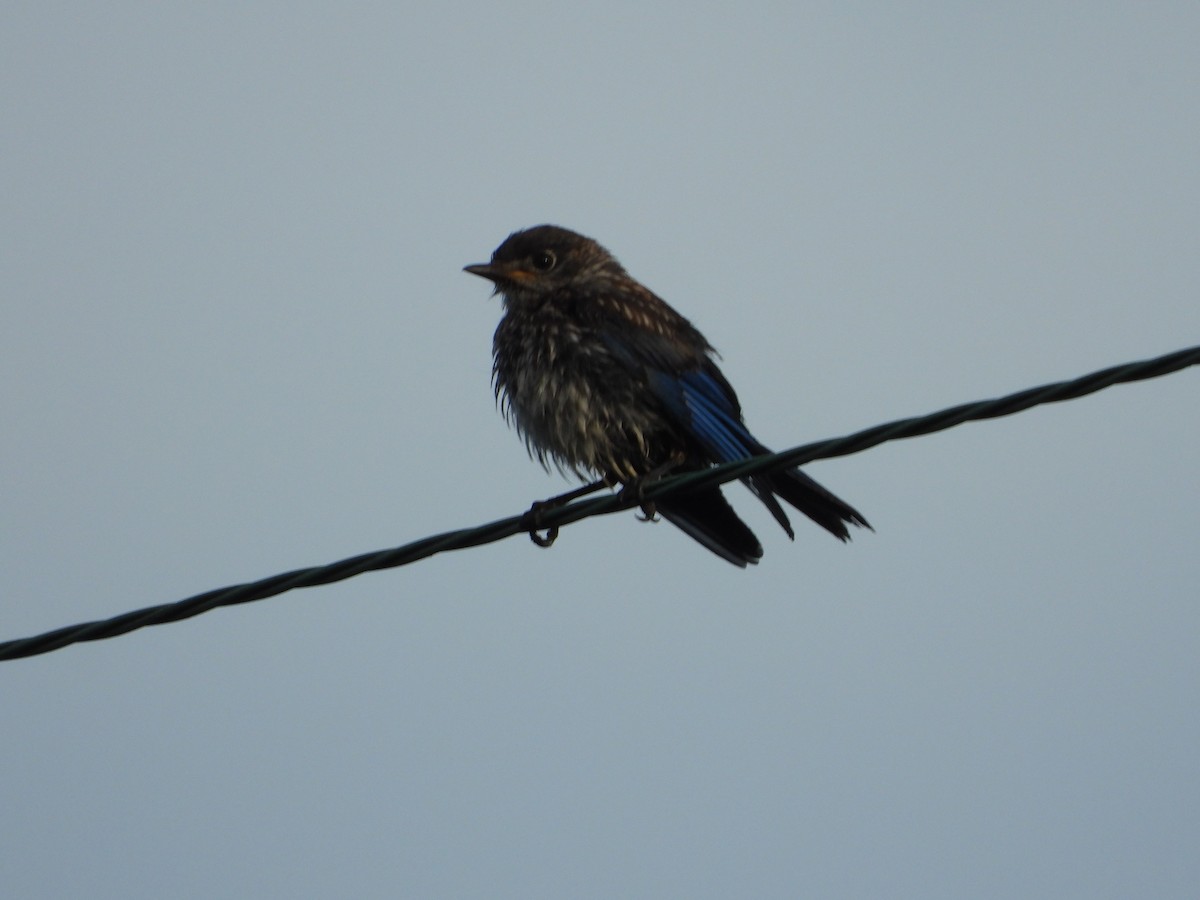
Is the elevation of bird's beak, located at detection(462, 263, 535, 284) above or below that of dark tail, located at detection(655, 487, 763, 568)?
above

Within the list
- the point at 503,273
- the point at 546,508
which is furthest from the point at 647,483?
the point at 503,273

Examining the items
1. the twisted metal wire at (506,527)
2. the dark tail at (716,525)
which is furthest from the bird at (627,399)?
the twisted metal wire at (506,527)

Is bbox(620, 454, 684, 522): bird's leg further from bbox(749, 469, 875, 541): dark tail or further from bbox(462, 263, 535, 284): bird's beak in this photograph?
bbox(462, 263, 535, 284): bird's beak

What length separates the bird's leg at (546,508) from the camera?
5256 millimetres

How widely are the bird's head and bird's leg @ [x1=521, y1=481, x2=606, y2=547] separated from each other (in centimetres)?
103

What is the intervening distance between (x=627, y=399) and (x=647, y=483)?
88 centimetres

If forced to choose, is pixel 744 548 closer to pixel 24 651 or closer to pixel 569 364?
pixel 569 364

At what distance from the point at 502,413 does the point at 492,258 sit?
3.25ft

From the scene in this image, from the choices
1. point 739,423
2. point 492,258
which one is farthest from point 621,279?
point 739,423

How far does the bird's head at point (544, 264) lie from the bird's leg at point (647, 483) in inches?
44.5

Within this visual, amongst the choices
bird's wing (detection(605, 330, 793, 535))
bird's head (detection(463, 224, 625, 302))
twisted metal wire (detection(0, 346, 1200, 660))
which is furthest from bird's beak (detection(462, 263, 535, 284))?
twisted metal wire (detection(0, 346, 1200, 660))

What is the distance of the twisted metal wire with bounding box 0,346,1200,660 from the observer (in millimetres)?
4125

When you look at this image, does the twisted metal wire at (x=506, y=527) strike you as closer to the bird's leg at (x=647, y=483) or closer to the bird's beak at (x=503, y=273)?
the bird's leg at (x=647, y=483)

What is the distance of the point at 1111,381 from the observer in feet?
13.1
